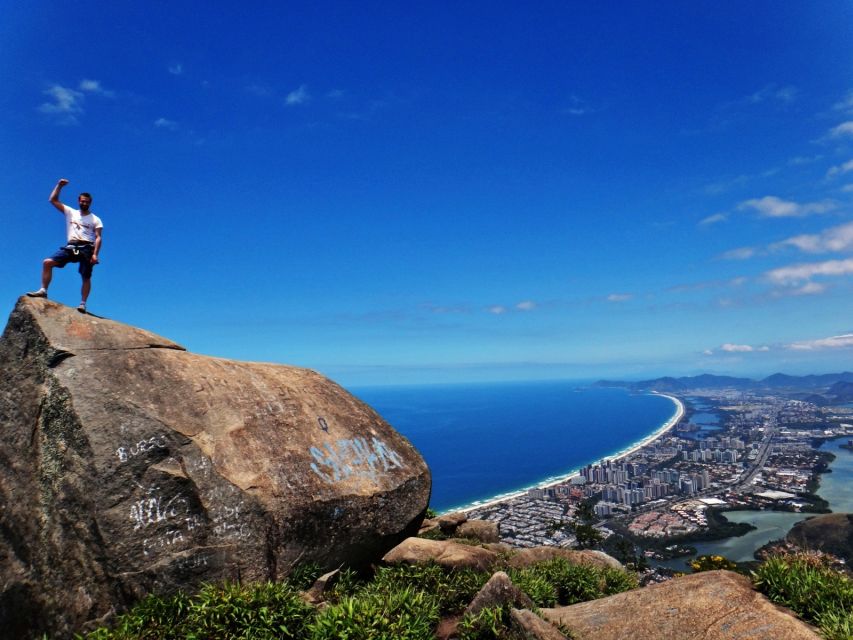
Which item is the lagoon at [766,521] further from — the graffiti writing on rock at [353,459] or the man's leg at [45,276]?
the man's leg at [45,276]

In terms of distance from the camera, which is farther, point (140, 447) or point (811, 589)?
point (140, 447)

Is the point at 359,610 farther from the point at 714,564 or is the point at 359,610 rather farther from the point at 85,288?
the point at 714,564

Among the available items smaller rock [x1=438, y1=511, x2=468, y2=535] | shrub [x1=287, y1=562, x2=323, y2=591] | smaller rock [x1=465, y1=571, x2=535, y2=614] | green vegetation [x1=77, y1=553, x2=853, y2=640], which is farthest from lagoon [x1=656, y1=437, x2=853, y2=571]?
shrub [x1=287, y1=562, x2=323, y2=591]

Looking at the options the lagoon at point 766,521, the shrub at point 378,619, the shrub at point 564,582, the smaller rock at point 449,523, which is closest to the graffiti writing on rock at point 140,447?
the shrub at point 378,619

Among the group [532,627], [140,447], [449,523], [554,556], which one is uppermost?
[140,447]

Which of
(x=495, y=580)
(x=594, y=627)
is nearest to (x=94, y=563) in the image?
(x=495, y=580)

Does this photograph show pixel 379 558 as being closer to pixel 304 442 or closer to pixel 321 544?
pixel 321 544

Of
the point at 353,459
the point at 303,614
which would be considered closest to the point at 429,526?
the point at 353,459
